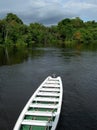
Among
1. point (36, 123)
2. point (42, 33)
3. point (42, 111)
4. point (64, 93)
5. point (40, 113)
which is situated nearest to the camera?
point (36, 123)

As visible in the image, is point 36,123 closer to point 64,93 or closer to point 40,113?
point 40,113

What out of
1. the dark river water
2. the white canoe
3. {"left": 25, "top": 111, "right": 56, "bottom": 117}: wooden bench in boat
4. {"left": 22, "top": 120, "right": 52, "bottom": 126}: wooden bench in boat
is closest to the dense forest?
the dark river water

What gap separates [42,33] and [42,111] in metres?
106

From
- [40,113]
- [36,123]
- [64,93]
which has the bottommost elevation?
[64,93]

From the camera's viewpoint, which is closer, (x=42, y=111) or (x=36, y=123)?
(x=36, y=123)

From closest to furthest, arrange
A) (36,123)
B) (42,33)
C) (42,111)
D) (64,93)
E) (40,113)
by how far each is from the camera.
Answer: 1. (36,123)
2. (40,113)
3. (42,111)
4. (64,93)
5. (42,33)

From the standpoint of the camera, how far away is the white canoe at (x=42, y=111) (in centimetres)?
1560

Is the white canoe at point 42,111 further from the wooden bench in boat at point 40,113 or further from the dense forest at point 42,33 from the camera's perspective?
the dense forest at point 42,33

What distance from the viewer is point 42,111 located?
17812 mm

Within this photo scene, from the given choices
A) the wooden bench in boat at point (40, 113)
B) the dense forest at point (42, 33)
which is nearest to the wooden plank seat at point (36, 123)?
the wooden bench in boat at point (40, 113)

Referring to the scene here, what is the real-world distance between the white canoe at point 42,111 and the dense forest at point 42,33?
71640 millimetres

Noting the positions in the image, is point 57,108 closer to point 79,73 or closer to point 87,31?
point 79,73

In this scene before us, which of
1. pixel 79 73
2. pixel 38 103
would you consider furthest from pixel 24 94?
pixel 79 73

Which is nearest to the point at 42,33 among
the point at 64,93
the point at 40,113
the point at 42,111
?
the point at 64,93
